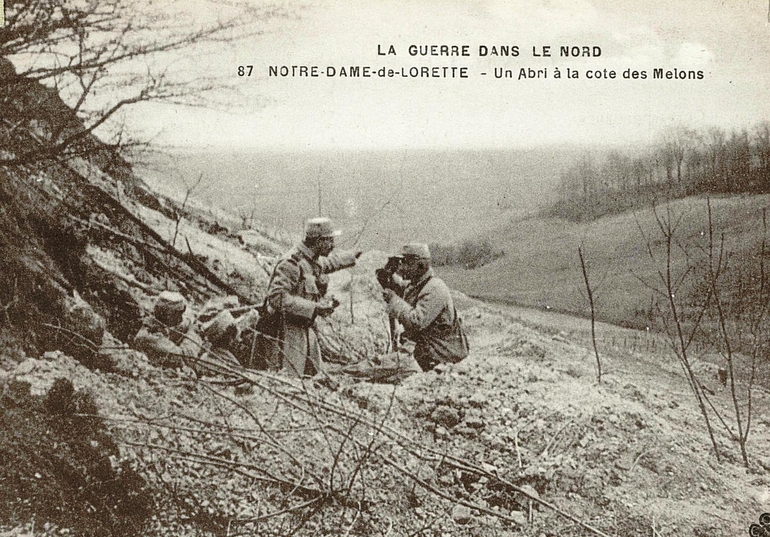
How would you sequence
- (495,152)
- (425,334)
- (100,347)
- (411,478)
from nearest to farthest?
(411,478), (100,347), (425,334), (495,152)

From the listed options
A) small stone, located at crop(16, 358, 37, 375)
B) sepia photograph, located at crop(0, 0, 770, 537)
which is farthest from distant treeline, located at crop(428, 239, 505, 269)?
small stone, located at crop(16, 358, 37, 375)

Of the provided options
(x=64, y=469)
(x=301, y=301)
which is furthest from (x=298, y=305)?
(x=64, y=469)

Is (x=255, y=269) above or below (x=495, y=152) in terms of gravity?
below

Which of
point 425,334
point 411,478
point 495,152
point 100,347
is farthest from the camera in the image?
point 495,152

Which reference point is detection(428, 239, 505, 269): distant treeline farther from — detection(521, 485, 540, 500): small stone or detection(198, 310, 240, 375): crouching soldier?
detection(521, 485, 540, 500): small stone

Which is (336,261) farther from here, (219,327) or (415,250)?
(219,327)

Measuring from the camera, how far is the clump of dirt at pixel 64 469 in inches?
130

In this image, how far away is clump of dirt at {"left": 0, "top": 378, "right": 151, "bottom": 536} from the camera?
331 cm

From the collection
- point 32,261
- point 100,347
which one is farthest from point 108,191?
point 100,347

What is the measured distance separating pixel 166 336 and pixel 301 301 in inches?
35.9

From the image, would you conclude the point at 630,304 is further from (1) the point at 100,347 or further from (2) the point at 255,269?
(1) the point at 100,347

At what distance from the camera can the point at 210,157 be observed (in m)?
4.20

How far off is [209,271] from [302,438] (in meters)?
1.58

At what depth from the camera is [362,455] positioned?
3.46 meters
